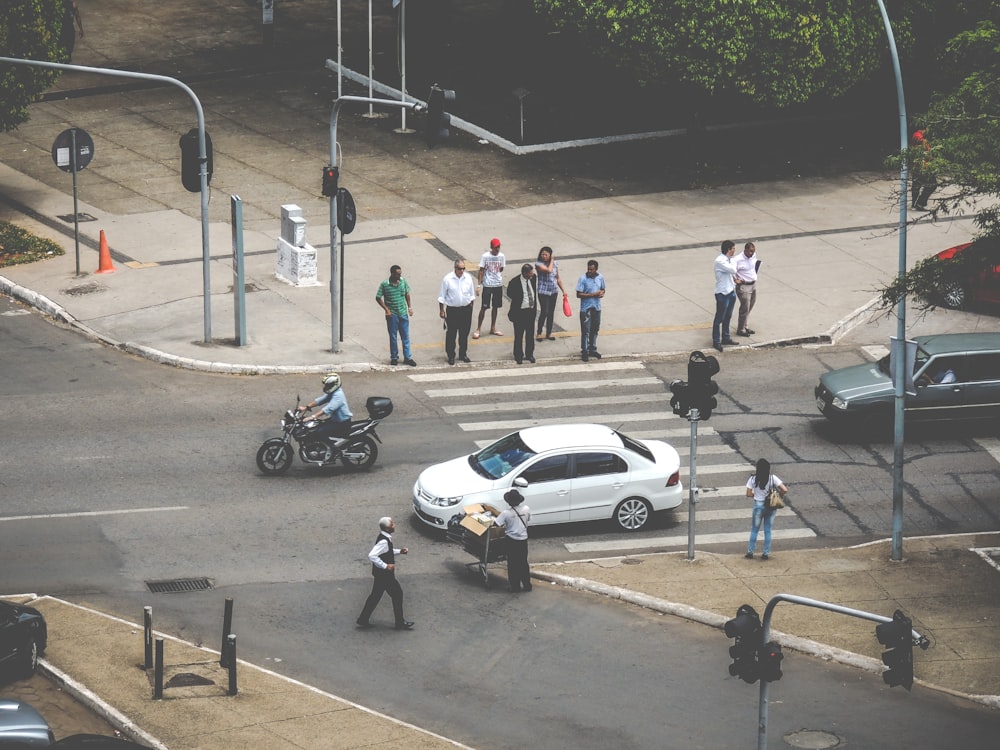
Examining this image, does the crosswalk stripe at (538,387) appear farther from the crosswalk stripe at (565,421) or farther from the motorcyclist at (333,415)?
the motorcyclist at (333,415)

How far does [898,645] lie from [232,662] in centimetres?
741

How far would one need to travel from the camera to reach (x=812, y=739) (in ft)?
58.9

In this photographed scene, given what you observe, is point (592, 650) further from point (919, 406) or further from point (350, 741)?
point (919, 406)

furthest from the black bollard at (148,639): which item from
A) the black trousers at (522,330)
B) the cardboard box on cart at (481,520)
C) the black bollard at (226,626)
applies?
the black trousers at (522,330)

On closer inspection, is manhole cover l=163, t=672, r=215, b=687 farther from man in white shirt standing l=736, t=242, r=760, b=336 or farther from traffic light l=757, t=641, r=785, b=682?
man in white shirt standing l=736, t=242, r=760, b=336

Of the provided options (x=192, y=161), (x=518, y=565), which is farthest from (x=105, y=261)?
(x=518, y=565)

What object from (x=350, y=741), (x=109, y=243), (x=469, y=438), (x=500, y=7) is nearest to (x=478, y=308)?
(x=469, y=438)

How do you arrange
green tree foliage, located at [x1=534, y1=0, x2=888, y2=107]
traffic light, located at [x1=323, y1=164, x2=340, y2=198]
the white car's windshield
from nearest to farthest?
the white car's windshield < traffic light, located at [x1=323, y1=164, x2=340, y2=198] < green tree foliage, located at [x1=534, y1=0, x2=888, y2=107]

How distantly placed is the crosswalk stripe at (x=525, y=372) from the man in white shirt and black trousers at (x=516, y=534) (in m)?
7.30

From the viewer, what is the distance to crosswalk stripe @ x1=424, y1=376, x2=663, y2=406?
90.3ft

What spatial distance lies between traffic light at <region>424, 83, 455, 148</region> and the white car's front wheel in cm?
641

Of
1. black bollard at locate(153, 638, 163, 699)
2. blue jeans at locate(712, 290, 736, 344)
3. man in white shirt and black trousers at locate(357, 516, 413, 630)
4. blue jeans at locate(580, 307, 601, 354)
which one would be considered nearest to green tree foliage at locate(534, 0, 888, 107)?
blue jeans at locate(712, 290, 736, 344)

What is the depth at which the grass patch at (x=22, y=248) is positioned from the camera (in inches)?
1326

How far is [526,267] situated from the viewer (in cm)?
2853
